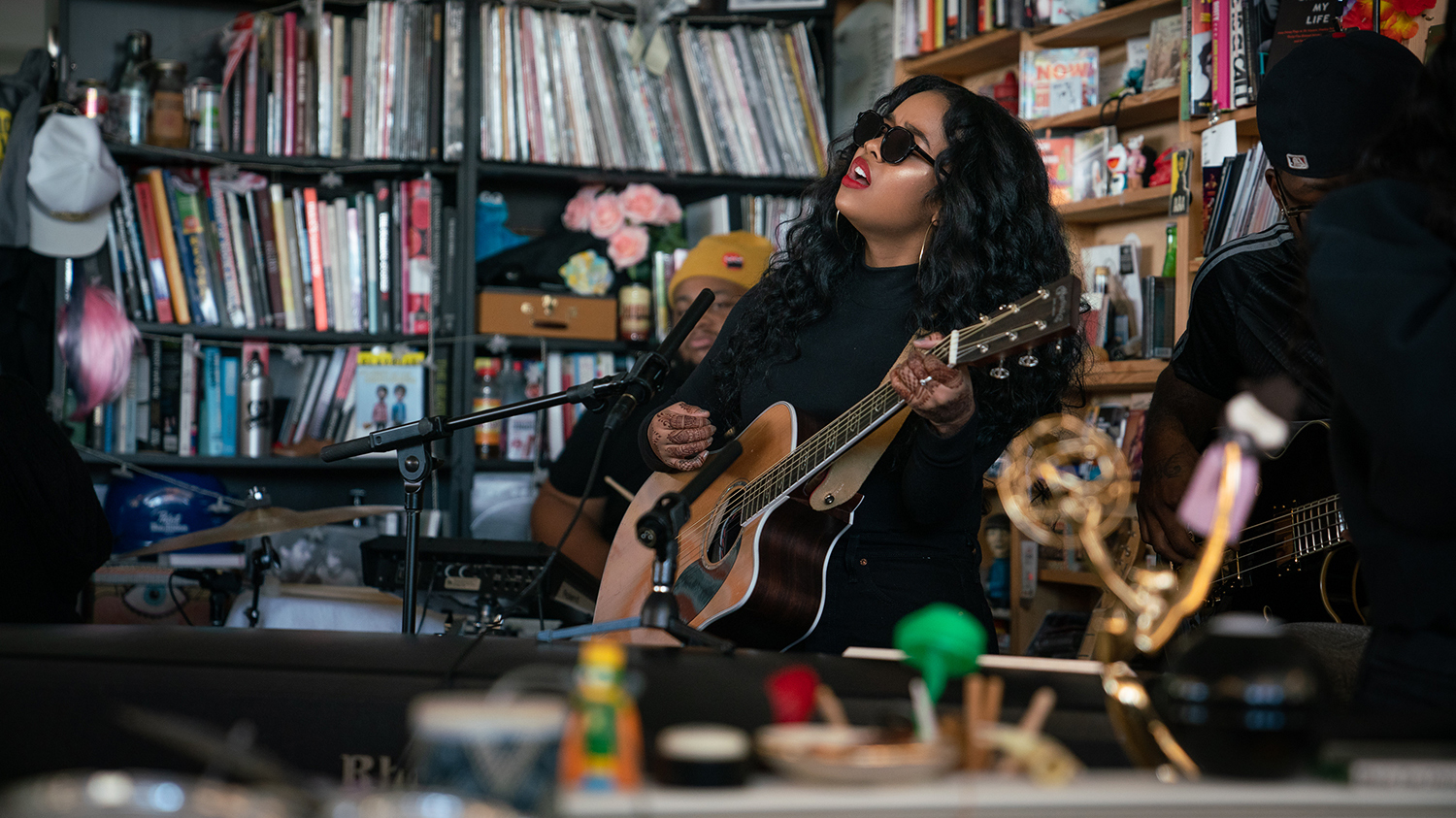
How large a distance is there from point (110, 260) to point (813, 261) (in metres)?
2.36

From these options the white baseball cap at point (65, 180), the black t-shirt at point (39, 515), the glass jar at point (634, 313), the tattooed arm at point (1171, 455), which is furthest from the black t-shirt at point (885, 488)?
the white baseball cap at point (65, 180)

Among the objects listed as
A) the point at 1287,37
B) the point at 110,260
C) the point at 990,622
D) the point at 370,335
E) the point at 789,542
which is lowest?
the point at 990,622

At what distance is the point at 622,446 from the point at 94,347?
5.01 feet

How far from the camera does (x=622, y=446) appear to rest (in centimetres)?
297

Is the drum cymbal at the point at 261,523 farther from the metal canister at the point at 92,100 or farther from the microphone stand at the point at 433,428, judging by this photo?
the metal canister at the point at 92,100

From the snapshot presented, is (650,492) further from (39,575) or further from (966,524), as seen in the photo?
(39,575)

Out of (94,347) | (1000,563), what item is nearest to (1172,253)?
A: (1000,563)

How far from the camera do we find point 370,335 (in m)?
3.40

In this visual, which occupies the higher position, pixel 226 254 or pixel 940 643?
pixel 226 254

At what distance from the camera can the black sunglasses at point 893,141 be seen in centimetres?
179

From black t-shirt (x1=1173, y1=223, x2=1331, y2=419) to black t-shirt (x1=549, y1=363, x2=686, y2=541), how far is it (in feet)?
4.38

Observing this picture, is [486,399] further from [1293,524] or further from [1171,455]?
[1293,524]

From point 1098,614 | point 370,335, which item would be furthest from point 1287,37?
point 370,335

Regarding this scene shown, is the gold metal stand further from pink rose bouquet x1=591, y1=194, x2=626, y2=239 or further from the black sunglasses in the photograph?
pink rose bouquet x1=591, y1=194, x2=626, y2=239
